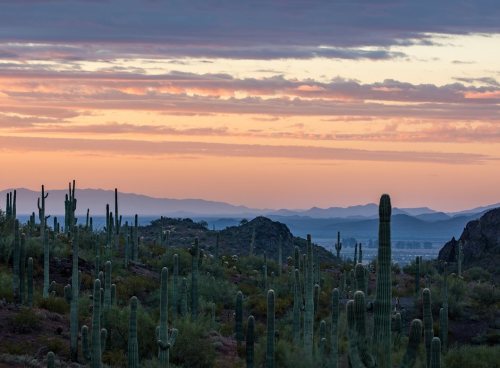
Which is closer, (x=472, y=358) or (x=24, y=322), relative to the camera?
(x=24, y=322)

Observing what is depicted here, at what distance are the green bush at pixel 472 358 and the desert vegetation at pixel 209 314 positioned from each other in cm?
4

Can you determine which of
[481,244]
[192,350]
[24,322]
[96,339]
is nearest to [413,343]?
[96,339]

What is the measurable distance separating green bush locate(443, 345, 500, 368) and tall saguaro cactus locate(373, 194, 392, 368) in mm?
11246

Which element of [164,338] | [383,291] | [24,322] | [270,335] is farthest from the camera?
[24,322]

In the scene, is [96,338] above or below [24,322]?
above

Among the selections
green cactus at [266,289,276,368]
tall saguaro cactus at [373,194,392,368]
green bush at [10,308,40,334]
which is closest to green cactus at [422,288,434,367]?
green cactus at [266,289,276,368]

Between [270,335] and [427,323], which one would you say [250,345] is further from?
[427,323]

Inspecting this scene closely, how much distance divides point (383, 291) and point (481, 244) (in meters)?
52.3

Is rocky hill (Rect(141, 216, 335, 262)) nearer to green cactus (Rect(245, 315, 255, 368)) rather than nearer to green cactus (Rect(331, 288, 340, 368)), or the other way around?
green cactus (Rect(331, 288, 340, 368))

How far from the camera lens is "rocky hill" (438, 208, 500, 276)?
6381 cm

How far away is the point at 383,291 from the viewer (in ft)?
52.1

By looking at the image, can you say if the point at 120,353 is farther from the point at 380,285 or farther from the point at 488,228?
the point at 488,228

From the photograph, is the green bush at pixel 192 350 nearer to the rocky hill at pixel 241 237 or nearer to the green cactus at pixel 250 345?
the green cactus at pixel 250 345

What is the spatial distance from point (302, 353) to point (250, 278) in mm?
26210
